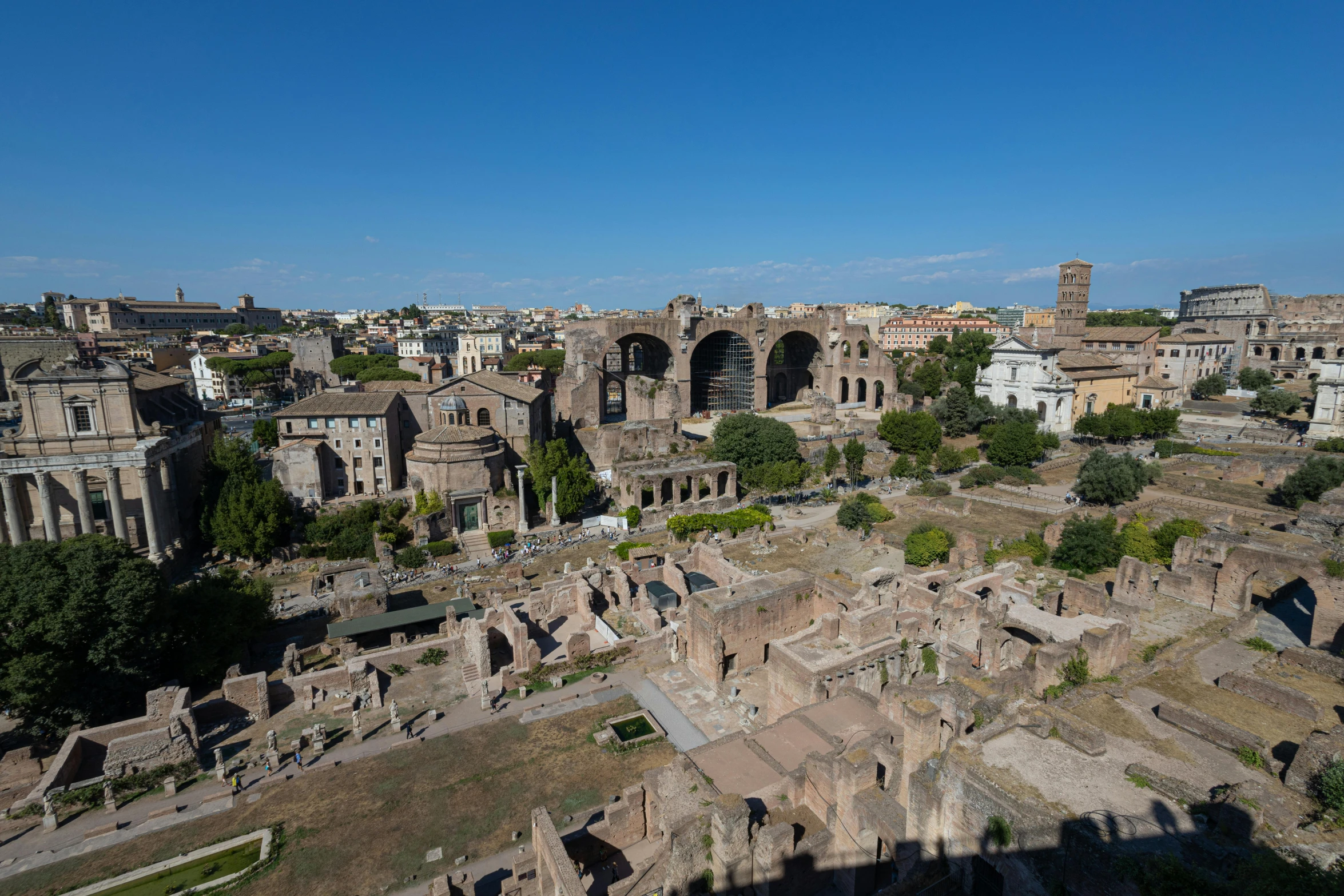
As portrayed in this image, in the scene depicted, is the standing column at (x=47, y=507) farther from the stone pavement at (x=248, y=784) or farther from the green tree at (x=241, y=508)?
the stone pavement at (x=248, y=784)

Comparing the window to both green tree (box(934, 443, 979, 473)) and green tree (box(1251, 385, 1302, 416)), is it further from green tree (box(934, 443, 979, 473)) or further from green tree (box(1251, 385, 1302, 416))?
green tree (box(1251, 385, 1302, 416))

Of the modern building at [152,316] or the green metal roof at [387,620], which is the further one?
the modern building at [152,316]

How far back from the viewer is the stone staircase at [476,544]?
130 feet

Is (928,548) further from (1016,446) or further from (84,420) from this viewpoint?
(84,420)

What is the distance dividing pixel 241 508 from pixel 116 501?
5559 millimetres

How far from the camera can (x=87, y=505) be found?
114 ft

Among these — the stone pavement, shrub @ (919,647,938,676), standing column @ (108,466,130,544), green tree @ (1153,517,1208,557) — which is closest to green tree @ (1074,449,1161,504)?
green tree @ (1153,517,1208,557)

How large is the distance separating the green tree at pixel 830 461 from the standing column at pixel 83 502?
47.3 meters

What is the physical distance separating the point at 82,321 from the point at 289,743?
484ft

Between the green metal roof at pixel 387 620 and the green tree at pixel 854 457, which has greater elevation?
the green tree at pixel 854 457

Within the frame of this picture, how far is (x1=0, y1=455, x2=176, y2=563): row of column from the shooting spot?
112ft

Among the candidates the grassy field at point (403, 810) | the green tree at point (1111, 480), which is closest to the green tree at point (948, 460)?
the green tree at point (1111, 480)

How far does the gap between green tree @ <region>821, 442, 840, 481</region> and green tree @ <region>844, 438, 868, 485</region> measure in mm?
846

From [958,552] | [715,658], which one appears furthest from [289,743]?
[958,552]
